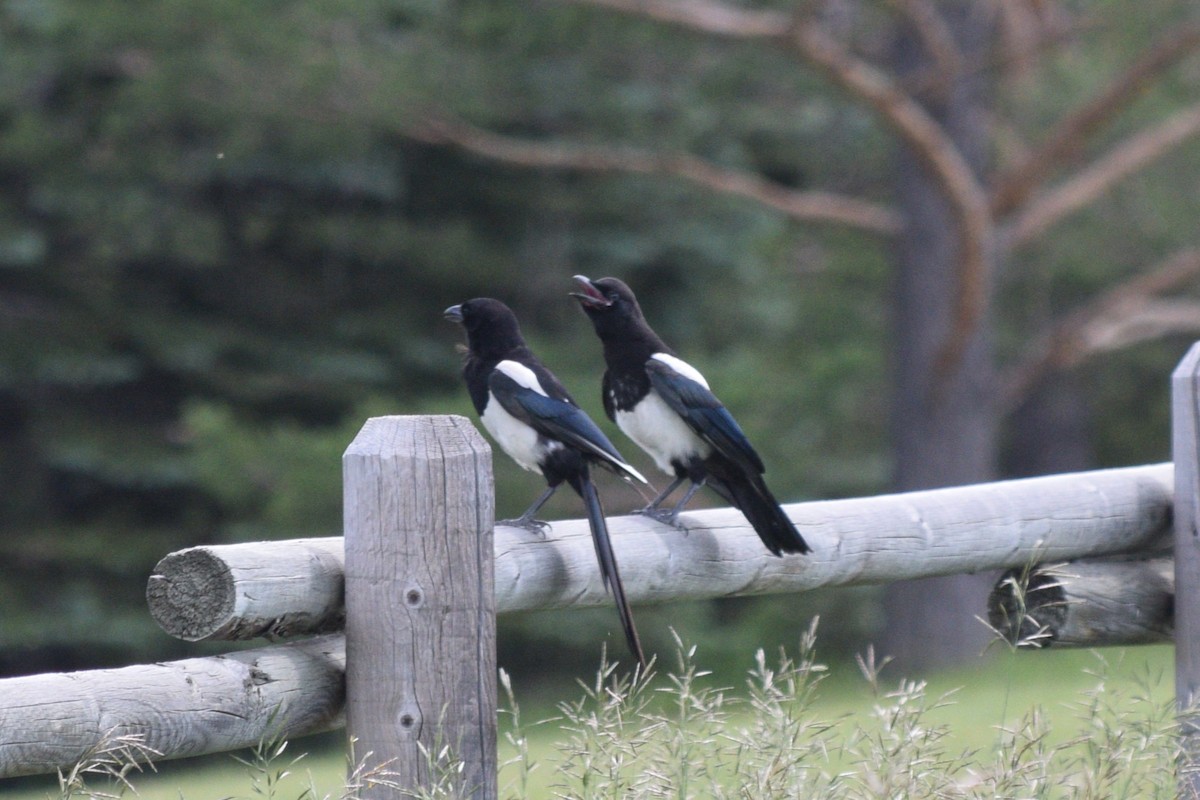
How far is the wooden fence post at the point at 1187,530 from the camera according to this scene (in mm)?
3369

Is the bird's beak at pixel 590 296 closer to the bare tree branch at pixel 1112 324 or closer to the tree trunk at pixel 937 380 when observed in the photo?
the tree trunk at pixel 937 380

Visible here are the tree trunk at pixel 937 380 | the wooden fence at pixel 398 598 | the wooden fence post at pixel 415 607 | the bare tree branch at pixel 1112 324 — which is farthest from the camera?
the bare tree branch at pixel 1112 324

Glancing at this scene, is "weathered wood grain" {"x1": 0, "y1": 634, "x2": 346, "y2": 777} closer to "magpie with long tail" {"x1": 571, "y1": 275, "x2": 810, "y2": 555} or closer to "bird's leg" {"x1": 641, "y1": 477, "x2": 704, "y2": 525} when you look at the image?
"bird's leg" {"x1": 641, "y1": 477, "x2": 704, "y2": 525}

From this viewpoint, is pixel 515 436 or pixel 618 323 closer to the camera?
pixel 515 436

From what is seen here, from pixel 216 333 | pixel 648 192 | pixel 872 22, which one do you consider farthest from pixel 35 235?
pixel 872 22

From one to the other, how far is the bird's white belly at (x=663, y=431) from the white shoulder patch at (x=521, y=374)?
0.34 meters

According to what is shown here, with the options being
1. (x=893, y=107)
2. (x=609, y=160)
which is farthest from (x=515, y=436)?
(x=609, y=160)

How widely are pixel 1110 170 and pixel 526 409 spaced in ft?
28.0

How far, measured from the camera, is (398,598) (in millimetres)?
2537

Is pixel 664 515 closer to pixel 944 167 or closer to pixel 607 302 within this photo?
pixel 607 302

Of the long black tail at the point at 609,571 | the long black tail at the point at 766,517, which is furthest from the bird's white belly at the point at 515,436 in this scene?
the long black tail at the point at 609,571

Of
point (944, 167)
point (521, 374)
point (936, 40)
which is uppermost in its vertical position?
point (936, 40)

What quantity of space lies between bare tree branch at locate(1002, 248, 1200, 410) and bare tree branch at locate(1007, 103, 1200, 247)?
0.95 metres

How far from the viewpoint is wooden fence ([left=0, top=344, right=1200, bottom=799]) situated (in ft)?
7.59
